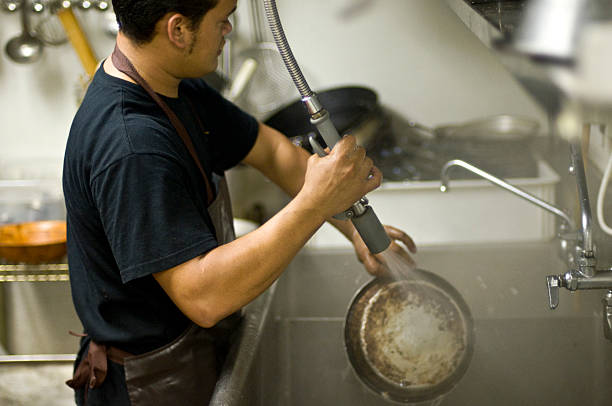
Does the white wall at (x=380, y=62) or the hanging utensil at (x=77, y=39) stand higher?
the hanging utensil at (x=77, y=39)

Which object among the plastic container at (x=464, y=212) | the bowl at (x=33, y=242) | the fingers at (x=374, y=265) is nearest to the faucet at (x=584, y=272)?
the fingers at (x=374, y=265)

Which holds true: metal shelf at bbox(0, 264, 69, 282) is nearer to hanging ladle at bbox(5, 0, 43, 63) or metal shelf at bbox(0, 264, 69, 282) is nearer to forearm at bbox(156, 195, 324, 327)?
hanging ladle at bbox(5, 0, 43, 63)

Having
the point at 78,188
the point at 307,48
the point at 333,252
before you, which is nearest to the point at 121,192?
the point at 78,188

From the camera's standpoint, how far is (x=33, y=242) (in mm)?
2152

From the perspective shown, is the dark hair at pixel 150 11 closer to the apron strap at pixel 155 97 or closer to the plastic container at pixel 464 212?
the apron strap at pixel 155 97

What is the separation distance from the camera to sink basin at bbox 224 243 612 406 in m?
1.23

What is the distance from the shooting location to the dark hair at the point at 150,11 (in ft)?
3.24

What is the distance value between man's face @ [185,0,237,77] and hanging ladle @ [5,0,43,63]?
1.55 metres

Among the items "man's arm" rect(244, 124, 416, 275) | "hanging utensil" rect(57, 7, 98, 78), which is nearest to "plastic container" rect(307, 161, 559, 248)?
"man's arm" rect(244, 124, 416, 275)

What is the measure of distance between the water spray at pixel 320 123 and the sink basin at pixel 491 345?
1.09 feet

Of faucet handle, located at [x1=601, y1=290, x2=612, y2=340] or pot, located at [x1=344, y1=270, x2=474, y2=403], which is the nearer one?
faucet handle, located at [x1=601, y1=290, x2=612, y2=340]

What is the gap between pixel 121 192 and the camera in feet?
3.04

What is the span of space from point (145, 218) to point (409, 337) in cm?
58

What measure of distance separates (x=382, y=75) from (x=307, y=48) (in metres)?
0.29
